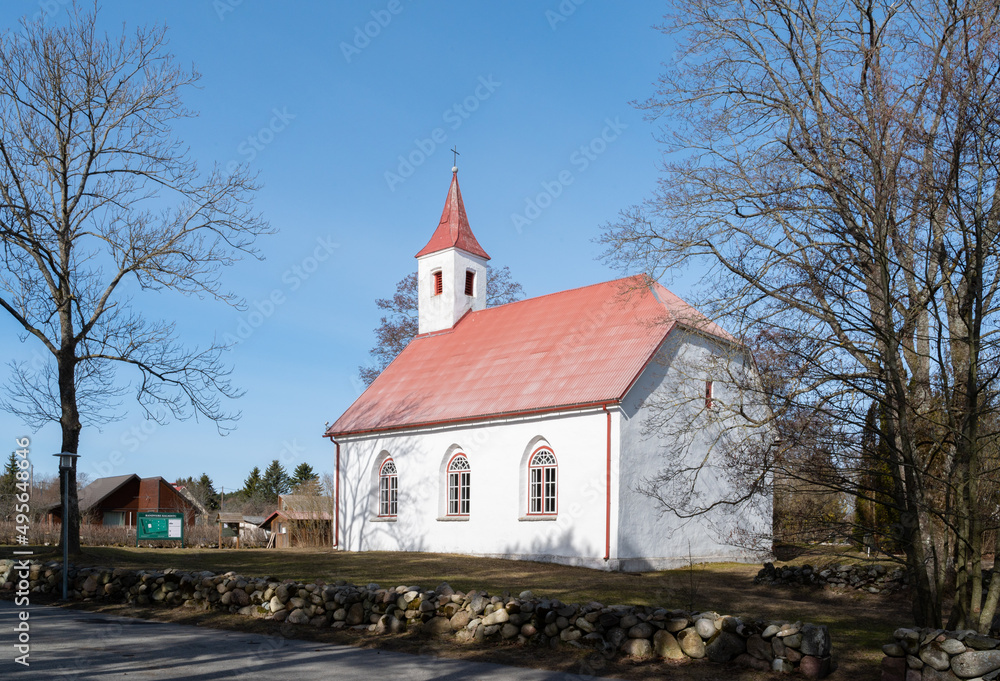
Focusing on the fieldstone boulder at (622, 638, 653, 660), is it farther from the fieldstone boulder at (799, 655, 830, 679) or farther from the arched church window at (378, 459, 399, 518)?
the arched church window at (378, 459, 399, 518)

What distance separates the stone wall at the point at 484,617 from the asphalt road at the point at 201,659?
964 mm

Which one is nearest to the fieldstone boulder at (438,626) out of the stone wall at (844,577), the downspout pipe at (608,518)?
the stone wall at (844,577)

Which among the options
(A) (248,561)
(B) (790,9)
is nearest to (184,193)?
(A) (248,561)

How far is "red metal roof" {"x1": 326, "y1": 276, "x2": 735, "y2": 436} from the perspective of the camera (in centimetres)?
2194

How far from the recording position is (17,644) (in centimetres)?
962

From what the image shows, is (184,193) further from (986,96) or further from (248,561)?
(986,96)

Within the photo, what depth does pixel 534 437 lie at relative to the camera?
22656 millimetres

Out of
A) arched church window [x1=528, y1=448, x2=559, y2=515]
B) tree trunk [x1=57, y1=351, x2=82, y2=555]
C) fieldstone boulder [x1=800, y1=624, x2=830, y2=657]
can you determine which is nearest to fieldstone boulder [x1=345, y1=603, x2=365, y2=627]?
fieldstone boulder [x1=800, y1=624, x2=830, y2=657]

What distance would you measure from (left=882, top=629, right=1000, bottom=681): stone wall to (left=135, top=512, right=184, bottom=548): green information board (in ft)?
82.0

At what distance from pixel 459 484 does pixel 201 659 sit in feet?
52.9

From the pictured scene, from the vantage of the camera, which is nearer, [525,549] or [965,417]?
[965,417]

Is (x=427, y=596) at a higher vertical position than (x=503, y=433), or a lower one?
lower

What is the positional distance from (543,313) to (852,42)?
52.5ft

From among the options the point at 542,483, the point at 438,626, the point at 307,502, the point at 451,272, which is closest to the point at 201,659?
the point at 438,626
